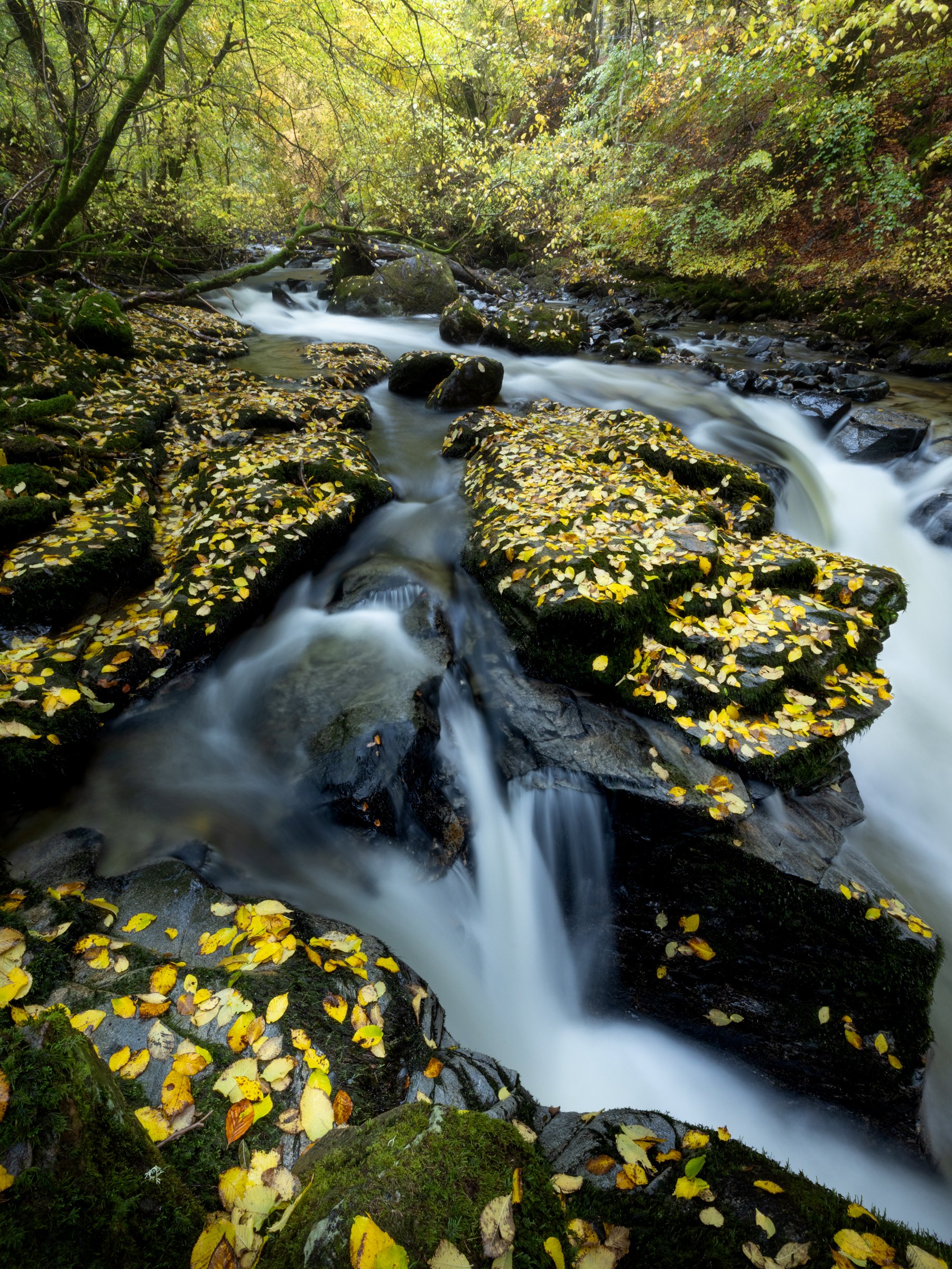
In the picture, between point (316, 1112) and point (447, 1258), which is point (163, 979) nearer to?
point (316, 1112)

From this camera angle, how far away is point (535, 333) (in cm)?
1147

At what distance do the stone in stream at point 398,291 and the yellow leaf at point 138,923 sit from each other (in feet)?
51.3

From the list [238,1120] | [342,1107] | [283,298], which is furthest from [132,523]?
[283,298]

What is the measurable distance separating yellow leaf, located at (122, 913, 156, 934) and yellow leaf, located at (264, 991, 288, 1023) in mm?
924

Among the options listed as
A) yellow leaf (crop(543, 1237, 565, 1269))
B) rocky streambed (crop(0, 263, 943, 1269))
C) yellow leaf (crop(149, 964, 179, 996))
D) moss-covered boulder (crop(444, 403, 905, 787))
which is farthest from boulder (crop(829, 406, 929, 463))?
yellow leaf (crop(149, 964, 179, 996))

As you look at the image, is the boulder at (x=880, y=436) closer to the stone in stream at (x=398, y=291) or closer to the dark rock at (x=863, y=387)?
the dark rock at (x=863, y=387)

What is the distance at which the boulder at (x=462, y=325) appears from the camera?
11.6 metres

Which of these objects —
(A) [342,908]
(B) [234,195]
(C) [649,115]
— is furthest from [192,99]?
(C) [649,115]

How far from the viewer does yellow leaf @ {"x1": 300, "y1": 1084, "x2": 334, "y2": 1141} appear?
171 centimetres

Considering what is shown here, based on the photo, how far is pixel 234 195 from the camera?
11.4 meters

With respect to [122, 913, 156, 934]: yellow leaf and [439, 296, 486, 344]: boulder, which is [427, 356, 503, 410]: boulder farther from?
[122, 913, 156, 934]: yellow leaf

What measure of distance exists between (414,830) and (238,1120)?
198 centimetres

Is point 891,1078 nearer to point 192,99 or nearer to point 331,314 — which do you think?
point 192,99

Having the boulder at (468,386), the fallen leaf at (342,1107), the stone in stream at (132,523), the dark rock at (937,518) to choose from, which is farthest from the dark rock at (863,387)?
the fallen leaf at (342,1107)
